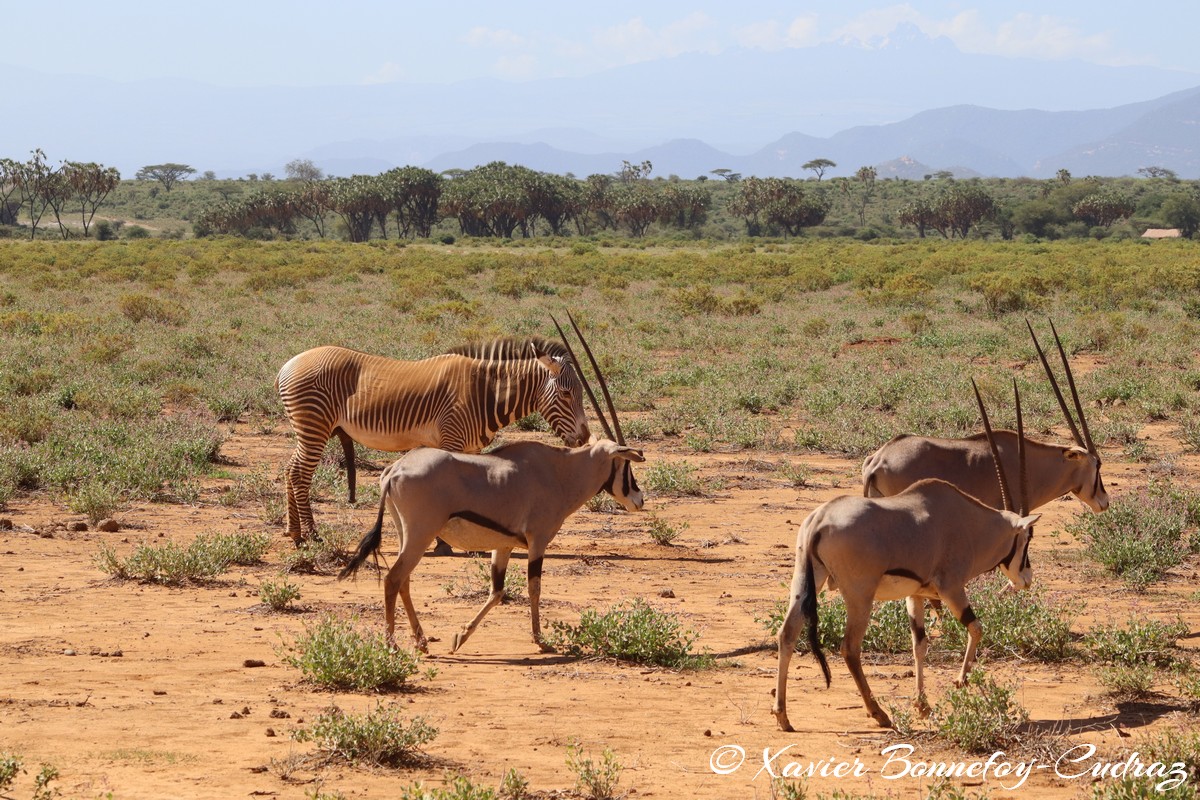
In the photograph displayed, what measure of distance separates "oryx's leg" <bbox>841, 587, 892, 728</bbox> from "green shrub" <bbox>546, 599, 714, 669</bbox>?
5.12 ft

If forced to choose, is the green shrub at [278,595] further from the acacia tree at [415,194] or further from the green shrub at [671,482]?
the acacia tree at [415,194]

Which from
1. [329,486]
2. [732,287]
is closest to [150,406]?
[329,486]

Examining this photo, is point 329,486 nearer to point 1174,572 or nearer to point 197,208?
point 1174,572

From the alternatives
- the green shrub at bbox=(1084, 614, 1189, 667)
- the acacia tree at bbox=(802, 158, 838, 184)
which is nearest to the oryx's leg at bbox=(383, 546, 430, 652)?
the green shrub at bbox=(1084, 614, 1189, 667)

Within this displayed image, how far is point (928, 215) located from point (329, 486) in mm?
91254

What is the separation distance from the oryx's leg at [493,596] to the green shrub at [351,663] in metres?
0.83

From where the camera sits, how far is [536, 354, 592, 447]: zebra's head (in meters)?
12.2

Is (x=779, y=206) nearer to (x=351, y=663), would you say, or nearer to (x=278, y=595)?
(x=278, y=595)

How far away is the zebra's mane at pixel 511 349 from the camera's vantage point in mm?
12633

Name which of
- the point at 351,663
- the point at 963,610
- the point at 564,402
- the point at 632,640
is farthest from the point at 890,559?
the point at 564,402

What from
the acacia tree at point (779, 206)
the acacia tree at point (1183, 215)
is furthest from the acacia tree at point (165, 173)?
the acacia tree at point (1183, 215)

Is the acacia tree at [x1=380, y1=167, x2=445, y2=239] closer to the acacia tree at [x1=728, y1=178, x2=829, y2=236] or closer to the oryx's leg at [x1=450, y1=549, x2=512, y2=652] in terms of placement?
the acacia tree at [x1=728, y1=178, x2=829, y2=236]

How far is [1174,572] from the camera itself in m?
11.0

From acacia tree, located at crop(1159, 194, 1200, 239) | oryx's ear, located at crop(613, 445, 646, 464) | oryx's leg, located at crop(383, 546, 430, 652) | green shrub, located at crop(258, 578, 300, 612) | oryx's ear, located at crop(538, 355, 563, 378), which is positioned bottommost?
green shrub, located at crop(258, 578, 300, 612)
